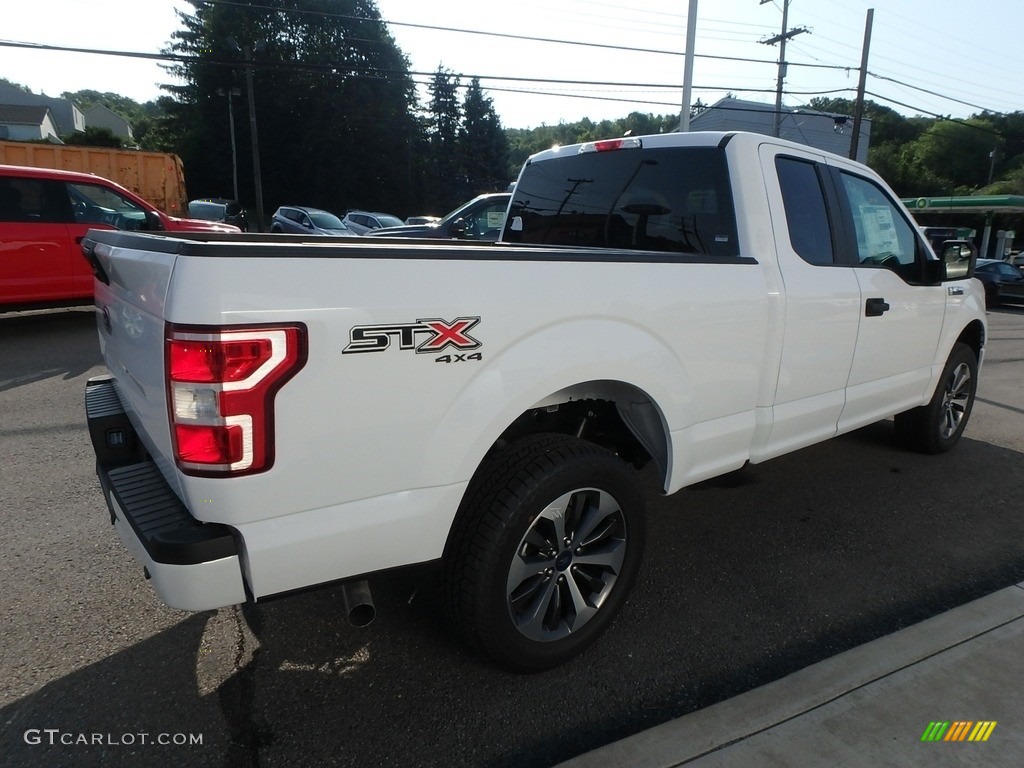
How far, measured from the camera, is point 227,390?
168 cm

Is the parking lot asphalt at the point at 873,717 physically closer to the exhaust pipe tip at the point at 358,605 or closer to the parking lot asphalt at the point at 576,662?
the parking lot asphalt at the point at 576,662

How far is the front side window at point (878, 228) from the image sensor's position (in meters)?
3.78

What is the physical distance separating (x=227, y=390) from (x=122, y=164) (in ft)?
57.1

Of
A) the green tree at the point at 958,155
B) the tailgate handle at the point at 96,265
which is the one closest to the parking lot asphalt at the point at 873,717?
the tailgate handle at the point at 96,265

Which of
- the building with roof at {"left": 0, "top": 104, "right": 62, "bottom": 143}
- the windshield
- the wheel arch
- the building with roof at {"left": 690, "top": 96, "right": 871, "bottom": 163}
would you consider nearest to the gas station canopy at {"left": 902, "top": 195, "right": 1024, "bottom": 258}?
the building with roof at {"left": 690, "top": 96, "right": 871, "bottom": 163}

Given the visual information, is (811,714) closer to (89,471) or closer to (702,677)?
(702,677)

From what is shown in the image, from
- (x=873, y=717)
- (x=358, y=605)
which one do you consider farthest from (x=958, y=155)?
(x=358, y=605)

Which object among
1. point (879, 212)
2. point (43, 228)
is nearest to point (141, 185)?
point (43, 228)

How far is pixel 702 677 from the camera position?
2512mm

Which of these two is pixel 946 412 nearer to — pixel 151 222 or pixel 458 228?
pixel 458 228

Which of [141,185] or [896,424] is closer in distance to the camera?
[896,424]

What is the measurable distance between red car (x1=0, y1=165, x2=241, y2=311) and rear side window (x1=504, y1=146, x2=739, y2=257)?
6.20 metres

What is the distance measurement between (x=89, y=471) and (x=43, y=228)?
540 cm

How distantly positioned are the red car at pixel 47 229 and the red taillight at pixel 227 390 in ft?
24.1
